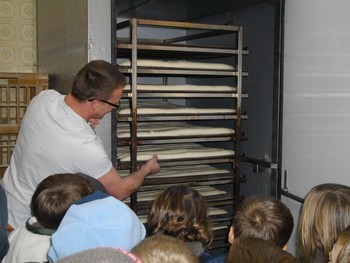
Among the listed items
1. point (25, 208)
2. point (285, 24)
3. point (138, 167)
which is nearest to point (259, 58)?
point (285, 24)

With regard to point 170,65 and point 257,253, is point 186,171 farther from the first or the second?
point 257,253

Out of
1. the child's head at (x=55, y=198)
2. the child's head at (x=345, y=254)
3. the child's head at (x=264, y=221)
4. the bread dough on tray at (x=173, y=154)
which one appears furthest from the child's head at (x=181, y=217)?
the bread dough on tray at (x=173, y=154)

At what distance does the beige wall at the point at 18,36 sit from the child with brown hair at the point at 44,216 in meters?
2.25

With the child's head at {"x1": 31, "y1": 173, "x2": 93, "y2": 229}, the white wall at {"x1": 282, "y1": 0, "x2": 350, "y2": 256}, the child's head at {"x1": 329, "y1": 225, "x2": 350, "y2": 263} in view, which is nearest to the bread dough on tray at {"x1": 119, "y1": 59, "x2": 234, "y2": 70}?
the white wall at {"x1": 282, "y1": 0, "x2": 350, "y2": 256}

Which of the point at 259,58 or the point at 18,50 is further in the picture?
the point at 18,50

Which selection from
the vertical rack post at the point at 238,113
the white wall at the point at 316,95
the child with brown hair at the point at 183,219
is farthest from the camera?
the vertical rack post at the point at 238,113

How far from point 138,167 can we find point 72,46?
2.73 feet

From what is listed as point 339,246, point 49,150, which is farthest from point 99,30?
point 339,246

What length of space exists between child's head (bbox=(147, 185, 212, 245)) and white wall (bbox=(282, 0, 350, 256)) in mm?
769

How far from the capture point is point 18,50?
3.70 metres

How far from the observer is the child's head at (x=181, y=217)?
1734 mm

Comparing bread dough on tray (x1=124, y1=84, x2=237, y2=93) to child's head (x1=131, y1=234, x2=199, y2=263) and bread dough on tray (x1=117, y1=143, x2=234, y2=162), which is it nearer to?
bread dough on tray (x1=117, y1=143, x2=234, y2=162)

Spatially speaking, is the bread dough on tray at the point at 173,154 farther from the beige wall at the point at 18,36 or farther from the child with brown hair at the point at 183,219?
the beige wall at the point at 18,36

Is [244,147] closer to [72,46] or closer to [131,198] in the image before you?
[131,198]
